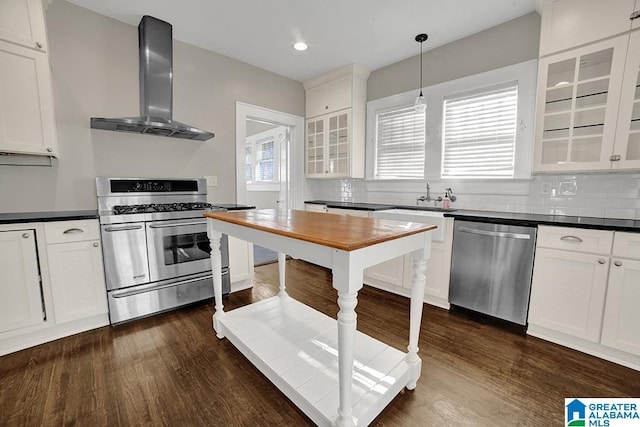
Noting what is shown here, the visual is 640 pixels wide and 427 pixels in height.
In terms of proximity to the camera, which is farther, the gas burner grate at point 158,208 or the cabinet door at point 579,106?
the gas burner grate at point 158,208

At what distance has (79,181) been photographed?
7.95ft

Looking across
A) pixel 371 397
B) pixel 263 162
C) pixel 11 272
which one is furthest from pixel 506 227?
pixel 263 162

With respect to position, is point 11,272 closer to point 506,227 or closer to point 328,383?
point 328,383

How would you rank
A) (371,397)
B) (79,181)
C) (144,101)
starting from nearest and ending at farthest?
(371,397)
(79,181)
(144,101)

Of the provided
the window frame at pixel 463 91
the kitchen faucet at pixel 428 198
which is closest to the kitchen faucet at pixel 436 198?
the kitchen faucet at pixel 428 198

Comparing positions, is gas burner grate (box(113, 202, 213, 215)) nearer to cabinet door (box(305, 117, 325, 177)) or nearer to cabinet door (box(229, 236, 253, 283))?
cabinet door (box(229, 236, 253, 283))

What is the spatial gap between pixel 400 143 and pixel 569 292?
2.27 m

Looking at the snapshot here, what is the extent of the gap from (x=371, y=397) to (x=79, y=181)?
9.58 feet

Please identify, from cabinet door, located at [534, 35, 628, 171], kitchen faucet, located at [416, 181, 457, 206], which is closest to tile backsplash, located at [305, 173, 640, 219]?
kitchen faucet, located at [416, 181, 457, 206]

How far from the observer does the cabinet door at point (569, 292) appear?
1.84 metres

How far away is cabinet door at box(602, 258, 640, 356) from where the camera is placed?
172 centimetres

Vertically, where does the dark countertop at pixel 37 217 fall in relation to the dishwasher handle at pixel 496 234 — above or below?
above

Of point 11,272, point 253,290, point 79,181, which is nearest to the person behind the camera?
point 11,272

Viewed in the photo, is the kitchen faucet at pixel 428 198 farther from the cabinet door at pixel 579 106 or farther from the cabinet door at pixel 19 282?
the cabinet door at pixel 19 282
